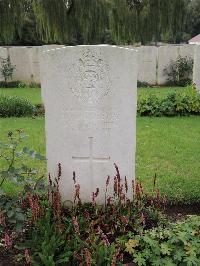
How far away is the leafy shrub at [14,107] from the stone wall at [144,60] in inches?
250

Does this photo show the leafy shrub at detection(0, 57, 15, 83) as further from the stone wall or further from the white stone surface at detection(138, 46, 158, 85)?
the white stone surface at detection(138, 46, 158, 85)

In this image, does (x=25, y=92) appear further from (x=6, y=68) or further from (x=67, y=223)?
(x=67, y=223)

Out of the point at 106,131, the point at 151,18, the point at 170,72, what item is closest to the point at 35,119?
the point at 106,131

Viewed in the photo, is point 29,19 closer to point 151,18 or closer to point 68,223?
point 151,18

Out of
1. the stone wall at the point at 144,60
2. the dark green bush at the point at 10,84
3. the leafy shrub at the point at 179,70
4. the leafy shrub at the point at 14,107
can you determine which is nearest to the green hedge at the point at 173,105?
the leafy shrub at the point at 14,107

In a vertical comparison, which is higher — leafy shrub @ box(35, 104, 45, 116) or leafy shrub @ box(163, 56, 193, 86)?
leafy shrub @ box(163, 56, 193, 86)

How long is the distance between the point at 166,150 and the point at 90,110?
3214 mm

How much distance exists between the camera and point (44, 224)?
10.5 feet

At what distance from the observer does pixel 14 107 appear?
9.55 meters

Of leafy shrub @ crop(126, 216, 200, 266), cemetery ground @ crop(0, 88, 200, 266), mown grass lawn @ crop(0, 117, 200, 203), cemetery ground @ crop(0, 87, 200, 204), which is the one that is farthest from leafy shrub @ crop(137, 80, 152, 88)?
leafy shrub @ crop(126, 216, 200, 266)

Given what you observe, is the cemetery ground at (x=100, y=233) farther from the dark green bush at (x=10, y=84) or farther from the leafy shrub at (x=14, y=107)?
the dark green bush at (x=10, y=84)

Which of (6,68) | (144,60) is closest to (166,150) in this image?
(144,60)

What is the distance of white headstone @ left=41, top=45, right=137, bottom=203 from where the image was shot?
3.41 meters

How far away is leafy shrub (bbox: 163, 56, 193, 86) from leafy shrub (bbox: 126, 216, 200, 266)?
13.4 metres
